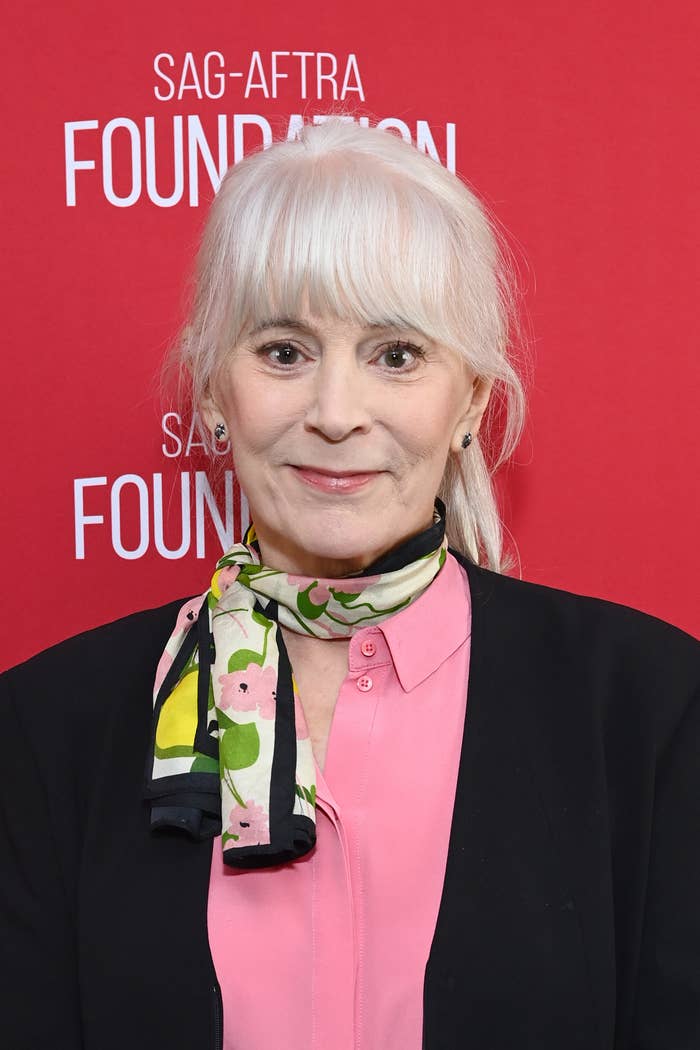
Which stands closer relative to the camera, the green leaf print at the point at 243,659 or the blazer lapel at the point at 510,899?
the blazer lapel at the point at 510,899

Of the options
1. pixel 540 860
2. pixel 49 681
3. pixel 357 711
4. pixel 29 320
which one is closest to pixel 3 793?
pixel 49 681

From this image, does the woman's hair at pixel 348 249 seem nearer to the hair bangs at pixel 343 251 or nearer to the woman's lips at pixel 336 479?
the hair bangs at pixel 343 251

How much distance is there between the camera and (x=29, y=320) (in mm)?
1944

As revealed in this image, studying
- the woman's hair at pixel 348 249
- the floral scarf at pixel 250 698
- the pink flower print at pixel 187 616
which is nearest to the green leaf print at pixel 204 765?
the floral scarf at pixel 250 698

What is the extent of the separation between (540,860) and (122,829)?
0.44 m

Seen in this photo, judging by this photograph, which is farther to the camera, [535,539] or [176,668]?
[535,539]

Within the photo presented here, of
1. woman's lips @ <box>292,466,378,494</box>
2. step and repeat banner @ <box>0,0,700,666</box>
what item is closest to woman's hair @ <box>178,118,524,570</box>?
woman's lips @ <box>292,466,378,494</box>

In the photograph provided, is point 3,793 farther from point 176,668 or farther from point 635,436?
point 635,436

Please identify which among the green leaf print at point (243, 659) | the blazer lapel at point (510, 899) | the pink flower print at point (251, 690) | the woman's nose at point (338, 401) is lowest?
the blazer lapel at point (510, 899)

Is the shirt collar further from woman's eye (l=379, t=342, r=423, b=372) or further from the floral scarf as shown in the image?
woman's eye (l=379, t=342, r=423, b=372)

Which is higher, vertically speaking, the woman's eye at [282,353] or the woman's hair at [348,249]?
the woman's hair at [348,249]

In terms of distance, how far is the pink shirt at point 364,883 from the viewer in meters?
1.32

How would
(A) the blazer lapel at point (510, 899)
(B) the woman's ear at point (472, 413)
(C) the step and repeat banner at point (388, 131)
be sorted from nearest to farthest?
(A) the blazer lapel at point (510, 899) → (B) the woman's ear at point (472, 413) → (C) the step and repeat banner at point (388, 131)

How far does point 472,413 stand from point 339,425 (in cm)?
24
